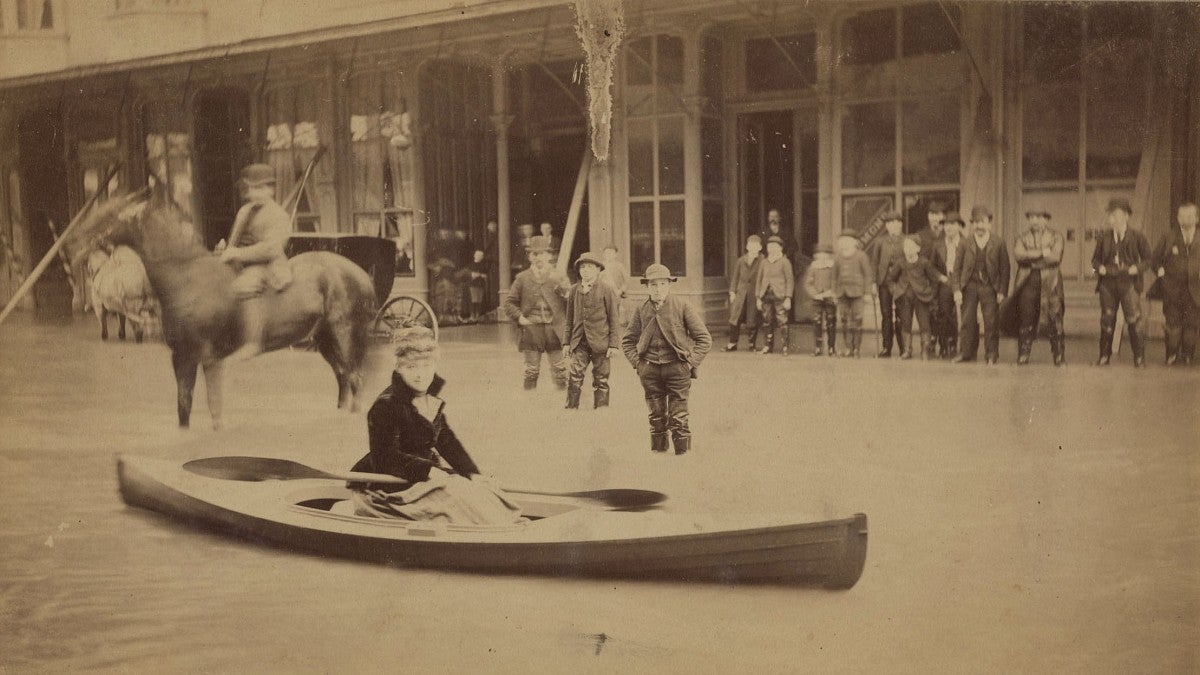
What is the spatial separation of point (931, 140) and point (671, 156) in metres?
1.04

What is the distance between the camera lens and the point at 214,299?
3725mm

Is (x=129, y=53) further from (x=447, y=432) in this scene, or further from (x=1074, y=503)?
(x=1074, y=503)

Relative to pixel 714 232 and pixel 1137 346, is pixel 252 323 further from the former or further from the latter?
pixel 1137 346

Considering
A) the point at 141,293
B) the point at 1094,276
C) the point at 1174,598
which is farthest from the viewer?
the point at 141,293

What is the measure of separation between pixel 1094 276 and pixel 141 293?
3597mm

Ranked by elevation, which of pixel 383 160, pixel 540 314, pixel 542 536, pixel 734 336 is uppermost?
pixel 383 160

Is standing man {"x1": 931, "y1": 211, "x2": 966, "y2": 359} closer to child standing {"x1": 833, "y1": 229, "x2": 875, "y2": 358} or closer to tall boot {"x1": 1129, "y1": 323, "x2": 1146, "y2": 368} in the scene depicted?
child standing {"x1": 833, "y1": 229, "x2": 875, "y2": 358}

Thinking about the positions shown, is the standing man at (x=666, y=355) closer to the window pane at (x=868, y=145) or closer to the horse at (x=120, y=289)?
the window pane at (x=868, y=145)

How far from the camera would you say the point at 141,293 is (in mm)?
3764

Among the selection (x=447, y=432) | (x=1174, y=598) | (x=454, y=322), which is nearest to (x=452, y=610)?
(x=447, y=432)

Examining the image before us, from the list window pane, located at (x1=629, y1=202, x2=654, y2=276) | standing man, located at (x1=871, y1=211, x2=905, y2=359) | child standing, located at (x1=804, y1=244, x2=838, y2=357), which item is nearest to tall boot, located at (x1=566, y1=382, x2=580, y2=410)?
window pane, located at (x1=629, y1=202, x2=654, y2=276)

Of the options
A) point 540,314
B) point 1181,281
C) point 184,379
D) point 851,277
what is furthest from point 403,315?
point 1181,281

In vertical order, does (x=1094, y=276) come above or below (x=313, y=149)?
below

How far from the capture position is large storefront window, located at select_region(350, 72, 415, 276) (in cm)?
377
